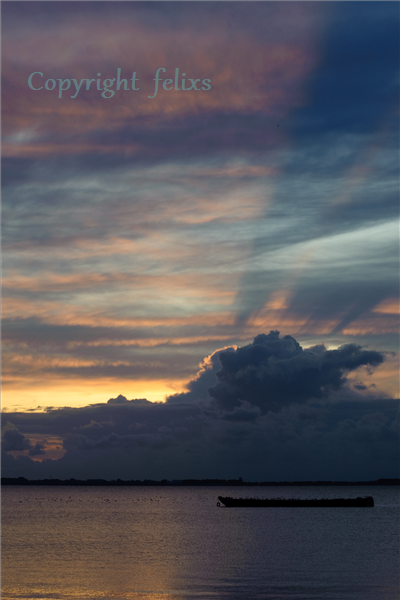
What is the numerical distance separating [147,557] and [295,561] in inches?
884

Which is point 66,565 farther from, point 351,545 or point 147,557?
point 351,545

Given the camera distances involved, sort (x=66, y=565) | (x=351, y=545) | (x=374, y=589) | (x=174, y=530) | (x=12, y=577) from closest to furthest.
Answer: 1. (x=374, y=589)
2. (x=12, y=577)
3. (x=66, y=565)
4. (x=351, y=545)
5. (x=174, y=530)

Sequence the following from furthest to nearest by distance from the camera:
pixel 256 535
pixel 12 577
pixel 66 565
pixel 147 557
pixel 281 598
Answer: pixel 256 535, pixel 147 557, pixel 66 565, pixel 12 577, pixel 281 598

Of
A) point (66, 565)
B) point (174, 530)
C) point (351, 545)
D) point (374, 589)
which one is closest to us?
point (374, 589)

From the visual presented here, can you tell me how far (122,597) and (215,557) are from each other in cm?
3670

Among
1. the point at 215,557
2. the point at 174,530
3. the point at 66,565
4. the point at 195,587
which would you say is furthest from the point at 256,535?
the point at 195,587

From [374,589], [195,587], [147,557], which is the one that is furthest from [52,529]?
[374,589]

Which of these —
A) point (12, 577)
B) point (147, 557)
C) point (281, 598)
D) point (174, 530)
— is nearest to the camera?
point (281, 598)

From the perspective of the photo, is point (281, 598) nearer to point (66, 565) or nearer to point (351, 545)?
point (66, 565)

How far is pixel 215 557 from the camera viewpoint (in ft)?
306

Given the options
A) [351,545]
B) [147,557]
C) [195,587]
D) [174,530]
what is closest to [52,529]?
[174,530]

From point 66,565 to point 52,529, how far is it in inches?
2792

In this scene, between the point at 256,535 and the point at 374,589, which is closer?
the point at 374,589

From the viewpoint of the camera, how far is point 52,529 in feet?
488
